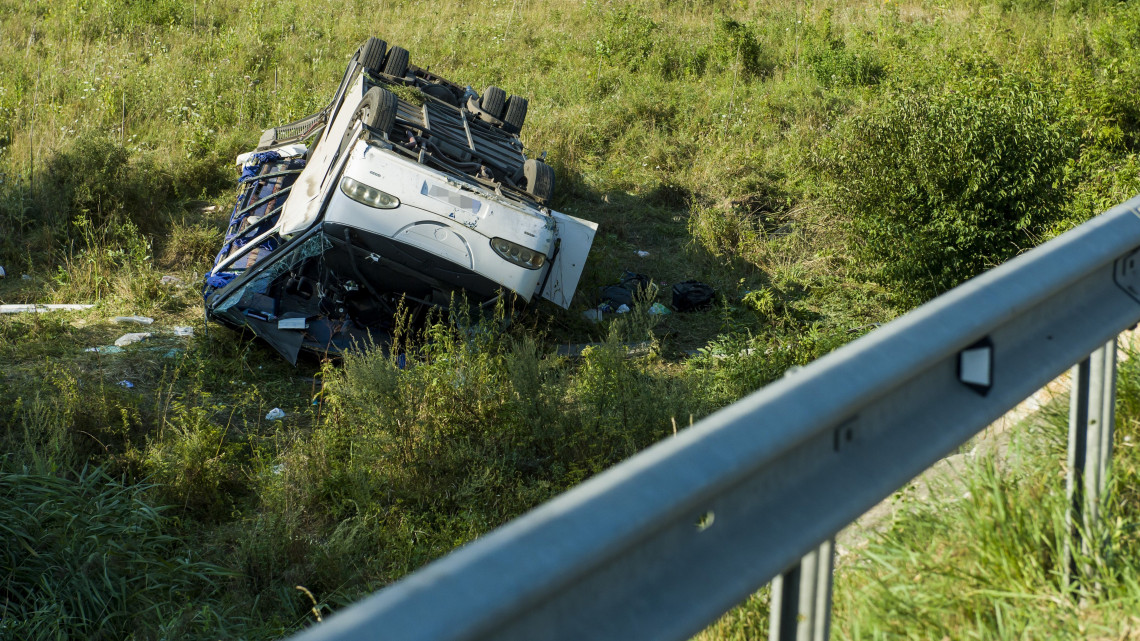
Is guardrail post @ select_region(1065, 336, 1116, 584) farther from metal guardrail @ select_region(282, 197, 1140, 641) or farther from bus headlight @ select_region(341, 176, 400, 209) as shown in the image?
bus headlight @ select_region(341, 176, 400, 209)

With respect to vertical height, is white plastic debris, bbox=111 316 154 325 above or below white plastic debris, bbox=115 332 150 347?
below

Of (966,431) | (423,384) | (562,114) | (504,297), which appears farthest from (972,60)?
(966,431)

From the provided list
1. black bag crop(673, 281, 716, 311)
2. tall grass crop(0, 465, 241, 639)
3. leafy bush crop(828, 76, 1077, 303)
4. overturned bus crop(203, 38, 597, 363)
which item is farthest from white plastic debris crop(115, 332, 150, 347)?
leafy bush crop(828, 76, 1077, 303)

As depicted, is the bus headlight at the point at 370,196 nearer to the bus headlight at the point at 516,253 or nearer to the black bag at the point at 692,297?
the bus headlight at the point at 516,253

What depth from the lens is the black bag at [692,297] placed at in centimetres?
888

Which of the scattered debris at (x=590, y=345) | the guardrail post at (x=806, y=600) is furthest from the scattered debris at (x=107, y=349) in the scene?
the guardrail post at (x=806, y=600)

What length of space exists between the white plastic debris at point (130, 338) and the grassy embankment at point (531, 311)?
0.39 ft

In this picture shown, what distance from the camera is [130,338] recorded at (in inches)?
286

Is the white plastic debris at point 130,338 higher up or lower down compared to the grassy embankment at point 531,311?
lower down

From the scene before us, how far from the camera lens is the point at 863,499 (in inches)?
52.3

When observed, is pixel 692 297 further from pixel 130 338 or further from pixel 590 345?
pixel 130 338

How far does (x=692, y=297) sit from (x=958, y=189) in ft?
8.57

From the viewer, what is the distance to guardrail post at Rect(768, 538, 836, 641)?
1.33 meters

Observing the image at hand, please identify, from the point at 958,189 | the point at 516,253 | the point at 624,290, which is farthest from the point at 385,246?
the point at 958,189
